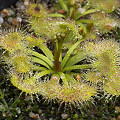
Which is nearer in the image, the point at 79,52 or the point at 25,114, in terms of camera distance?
the point at 25,114

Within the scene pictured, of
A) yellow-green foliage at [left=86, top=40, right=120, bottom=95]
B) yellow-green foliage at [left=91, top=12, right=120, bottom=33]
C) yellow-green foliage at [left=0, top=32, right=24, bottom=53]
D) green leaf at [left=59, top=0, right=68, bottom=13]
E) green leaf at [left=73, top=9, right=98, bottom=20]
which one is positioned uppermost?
green leaf at [left=59, top=0, right=68, bottom=13]

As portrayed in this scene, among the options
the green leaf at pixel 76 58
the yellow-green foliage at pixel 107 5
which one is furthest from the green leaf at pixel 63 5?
the green leaf at pixel 76 58

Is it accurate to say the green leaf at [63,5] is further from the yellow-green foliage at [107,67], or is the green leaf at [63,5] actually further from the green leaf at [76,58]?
the yellow-green foliage at [107,67]

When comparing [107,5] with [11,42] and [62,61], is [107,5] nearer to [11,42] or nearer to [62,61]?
[62,61]

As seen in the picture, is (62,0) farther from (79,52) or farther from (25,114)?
(25,114)

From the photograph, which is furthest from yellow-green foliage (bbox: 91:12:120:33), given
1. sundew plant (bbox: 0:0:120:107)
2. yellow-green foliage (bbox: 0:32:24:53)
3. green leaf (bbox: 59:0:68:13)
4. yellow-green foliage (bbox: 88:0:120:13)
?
yellow-green foliage (bbox: 0:32:24:53)

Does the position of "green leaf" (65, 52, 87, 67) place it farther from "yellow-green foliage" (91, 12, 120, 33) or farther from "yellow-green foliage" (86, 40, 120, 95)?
"yellow-green foliage" (91, 12, 120, 33)

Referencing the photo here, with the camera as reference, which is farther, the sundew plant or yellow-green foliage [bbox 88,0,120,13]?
yellow-green foliage [bbox 88,0,120,13]

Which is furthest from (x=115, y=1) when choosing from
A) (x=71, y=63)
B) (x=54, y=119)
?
(x=54, y=119)
